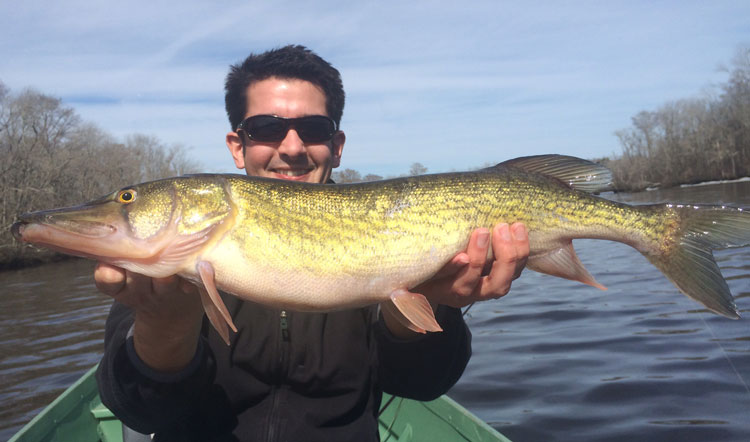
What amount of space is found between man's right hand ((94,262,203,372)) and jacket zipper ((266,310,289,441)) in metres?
0.48

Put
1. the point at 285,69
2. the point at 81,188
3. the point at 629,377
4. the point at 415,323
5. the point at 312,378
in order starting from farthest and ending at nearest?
the point at 81,188 < the point at 629,377 < the point at 285,69 < the point at 312,378 < the point at 415,323

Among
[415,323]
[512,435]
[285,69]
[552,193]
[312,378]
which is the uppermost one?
[285,69]

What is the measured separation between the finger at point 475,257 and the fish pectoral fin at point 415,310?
0.27 m

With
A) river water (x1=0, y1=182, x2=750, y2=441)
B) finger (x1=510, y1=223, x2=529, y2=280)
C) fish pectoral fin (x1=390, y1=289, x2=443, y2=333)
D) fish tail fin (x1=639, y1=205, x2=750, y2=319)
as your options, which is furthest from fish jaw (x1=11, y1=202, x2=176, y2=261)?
river water (x1=0, y1=182, x2=750, y2=441)

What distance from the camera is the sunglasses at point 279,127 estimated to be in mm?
3209

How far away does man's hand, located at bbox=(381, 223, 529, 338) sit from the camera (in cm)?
241

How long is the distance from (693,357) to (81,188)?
32.9 metres

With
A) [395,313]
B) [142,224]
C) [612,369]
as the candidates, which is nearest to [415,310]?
[395,313]

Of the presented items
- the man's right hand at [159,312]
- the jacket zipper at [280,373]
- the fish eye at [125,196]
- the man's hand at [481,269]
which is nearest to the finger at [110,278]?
the man's right hand at [159,312]

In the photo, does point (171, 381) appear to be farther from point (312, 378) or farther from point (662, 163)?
point (662, 163)

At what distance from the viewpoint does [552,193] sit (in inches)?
101

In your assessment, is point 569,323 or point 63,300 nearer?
point 569,323

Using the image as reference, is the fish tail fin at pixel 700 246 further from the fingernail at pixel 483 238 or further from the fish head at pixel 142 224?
the fish head at pixel 142 224

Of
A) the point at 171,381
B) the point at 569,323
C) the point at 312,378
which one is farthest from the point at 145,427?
the point at 569,323
